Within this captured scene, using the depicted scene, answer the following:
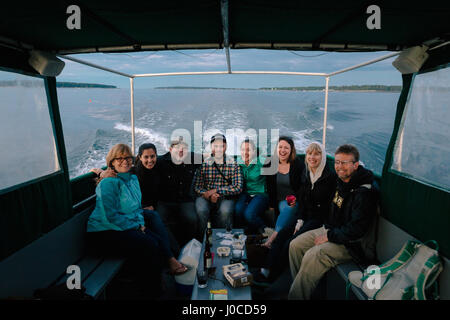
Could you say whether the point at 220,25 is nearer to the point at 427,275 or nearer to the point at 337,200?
the point at 337,200

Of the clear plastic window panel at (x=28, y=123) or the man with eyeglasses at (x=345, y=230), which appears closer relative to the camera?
the clear plastic window panel at (x=28, y=123)

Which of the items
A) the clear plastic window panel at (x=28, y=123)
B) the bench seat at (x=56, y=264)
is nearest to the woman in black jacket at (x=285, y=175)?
the bench seat at (x=56, y=264)

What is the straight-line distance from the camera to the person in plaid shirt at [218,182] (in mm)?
3123

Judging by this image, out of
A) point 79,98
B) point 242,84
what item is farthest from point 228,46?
point 79,98

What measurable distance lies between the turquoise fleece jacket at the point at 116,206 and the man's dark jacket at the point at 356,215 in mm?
1754

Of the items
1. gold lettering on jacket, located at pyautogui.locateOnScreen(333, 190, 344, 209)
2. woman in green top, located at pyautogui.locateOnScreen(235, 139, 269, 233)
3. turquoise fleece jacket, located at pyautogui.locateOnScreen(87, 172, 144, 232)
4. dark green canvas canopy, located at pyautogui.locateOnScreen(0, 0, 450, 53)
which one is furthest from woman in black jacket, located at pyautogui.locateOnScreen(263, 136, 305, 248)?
turquoise fleece jacket, located at pyautogui.locateOnScreen(87, 172, 144, 232)

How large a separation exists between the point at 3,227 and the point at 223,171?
7.09 ft

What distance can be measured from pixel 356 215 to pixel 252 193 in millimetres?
1465

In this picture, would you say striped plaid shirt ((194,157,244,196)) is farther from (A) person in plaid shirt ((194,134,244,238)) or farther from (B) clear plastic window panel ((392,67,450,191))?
(B) clear plastic window panel ((392,67,450,191))

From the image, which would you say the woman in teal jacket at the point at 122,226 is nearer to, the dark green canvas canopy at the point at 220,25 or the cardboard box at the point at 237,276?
the cardboard box at the point at 237,276

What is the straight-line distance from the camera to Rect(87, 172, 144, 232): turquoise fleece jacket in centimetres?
217

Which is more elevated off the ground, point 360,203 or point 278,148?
point 278,148

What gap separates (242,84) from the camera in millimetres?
8906
